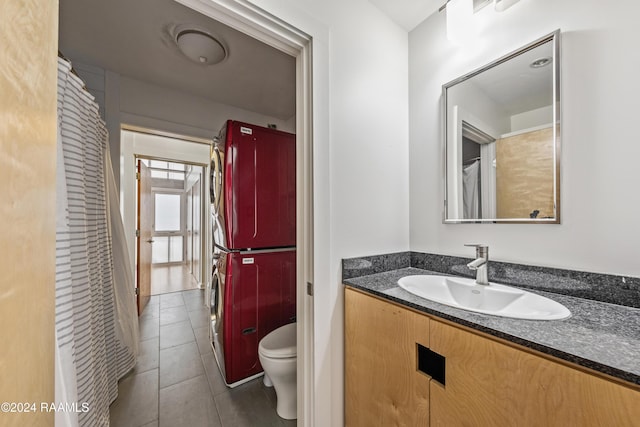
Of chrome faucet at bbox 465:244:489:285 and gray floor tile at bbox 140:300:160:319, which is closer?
chrome faucet at bbox 465:244:489:285

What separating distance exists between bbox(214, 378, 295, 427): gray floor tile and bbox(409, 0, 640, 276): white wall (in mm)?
1575

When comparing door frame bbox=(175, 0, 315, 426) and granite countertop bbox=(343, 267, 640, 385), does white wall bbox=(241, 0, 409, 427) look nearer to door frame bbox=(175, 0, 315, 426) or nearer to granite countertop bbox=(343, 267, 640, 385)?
door frame bbox=(175, 0, 315, 426)

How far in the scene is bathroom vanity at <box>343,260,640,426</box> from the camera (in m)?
0.53

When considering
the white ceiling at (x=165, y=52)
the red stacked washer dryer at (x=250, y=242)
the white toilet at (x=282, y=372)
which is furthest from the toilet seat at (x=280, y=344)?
the white ceiling at (x=165, y=52)

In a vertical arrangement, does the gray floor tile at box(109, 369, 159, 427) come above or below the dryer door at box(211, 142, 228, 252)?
below

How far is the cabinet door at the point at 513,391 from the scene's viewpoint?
1.67 feet

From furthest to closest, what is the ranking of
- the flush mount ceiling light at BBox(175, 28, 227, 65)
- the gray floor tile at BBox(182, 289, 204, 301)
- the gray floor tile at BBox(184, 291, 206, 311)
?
Result: the gray floor tile at BBox(182, 289, 204, 301) < the gray floor tile at BBox(184, 291, 206, 311) < the flush mount ceiling light at BBox(175, 28, 227, 65)

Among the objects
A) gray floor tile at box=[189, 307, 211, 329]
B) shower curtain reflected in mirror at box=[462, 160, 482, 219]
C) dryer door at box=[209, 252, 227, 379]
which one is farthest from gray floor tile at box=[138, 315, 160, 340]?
shower curtain reflected in mirror at box=[462, 160, 482, 219]

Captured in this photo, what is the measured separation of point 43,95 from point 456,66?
1.66 m

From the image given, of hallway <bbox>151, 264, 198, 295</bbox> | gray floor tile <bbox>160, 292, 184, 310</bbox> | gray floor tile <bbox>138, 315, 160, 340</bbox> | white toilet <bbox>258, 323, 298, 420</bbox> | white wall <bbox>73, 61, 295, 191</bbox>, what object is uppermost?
white wall <bbox>73, 61, 295, 191</bbox>

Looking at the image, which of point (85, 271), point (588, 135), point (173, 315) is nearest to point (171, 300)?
point (173, 315)

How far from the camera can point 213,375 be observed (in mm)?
1782

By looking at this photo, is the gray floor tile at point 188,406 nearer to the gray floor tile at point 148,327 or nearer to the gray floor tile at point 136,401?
the gray floor tile at point 136,401

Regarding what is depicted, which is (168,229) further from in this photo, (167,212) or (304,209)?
(304,209)
